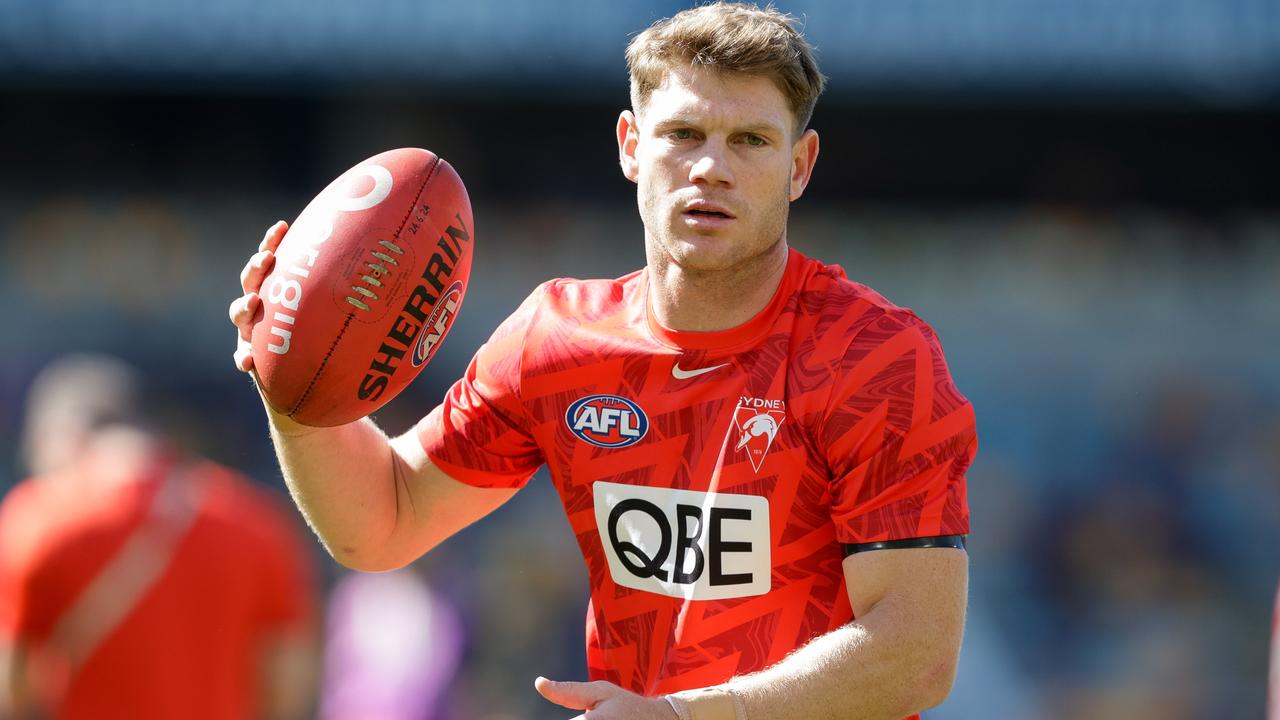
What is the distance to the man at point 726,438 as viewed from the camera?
2.85m

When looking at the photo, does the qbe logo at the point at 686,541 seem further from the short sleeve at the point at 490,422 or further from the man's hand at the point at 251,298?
the man's hand at the point at 251,298

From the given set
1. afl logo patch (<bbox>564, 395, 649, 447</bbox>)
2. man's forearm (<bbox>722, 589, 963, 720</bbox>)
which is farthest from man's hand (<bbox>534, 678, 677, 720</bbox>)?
afl logo patch (<bbox>564, 395, 649, 447</bbox>)

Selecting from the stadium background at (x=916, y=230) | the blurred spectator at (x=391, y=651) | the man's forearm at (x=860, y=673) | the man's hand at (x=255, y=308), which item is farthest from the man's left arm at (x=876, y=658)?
the stadium background at (x=916, y=230)

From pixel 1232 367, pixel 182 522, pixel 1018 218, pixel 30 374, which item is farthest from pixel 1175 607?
pixel 30 374

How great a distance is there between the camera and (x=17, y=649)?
5.26 m

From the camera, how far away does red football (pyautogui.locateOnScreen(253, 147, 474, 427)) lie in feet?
10.2

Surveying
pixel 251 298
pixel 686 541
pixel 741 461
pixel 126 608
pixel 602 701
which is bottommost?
pixel 126 608

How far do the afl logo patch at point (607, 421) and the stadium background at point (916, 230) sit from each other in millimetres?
5752

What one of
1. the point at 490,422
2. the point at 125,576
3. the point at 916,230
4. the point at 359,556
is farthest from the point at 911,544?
the point at 916,230

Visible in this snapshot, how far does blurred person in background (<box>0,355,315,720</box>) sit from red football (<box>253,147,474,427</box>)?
7.72ft

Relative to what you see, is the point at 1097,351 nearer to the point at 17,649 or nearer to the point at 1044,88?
the point at 1044,88

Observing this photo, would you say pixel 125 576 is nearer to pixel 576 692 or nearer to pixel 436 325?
pixel 436 325

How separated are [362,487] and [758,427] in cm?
88

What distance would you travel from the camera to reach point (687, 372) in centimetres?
317
